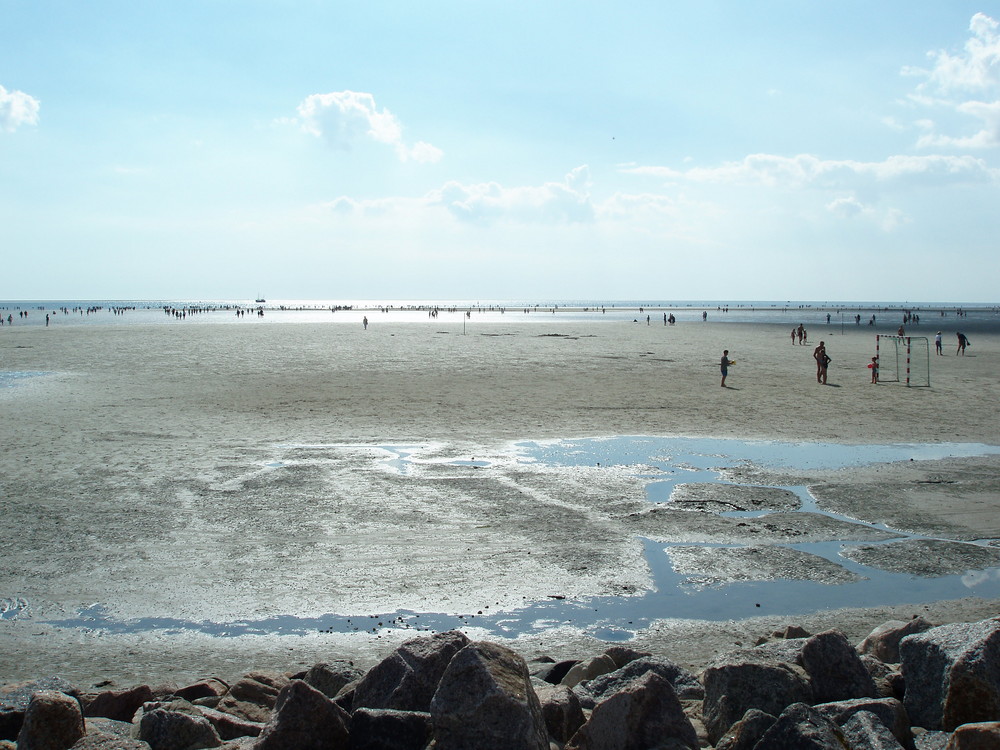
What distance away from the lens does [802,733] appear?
4.47 m

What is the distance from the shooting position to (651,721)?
16.2 ft

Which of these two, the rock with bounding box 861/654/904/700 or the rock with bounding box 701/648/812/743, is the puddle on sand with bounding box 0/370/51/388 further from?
the rock with bounding box 861/654/904/700

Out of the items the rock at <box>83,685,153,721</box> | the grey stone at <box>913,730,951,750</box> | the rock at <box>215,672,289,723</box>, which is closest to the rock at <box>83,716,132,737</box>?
the rock at <box>83,685,153,721</box>

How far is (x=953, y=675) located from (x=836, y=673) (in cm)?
78

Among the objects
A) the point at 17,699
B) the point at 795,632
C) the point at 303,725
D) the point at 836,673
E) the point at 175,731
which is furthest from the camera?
the point at 795,632

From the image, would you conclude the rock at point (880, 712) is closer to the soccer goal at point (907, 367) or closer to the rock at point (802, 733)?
the rock at point (802, 733)

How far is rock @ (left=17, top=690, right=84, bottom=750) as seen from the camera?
486 centimetres

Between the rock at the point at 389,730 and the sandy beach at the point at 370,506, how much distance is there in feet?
8.04

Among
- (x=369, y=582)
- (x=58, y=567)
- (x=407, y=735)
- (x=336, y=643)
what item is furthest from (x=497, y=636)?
(x=58, y=567)

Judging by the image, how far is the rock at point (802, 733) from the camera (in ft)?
14.6

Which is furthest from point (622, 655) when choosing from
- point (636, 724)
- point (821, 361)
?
point (821, 361)

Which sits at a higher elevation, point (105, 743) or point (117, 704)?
point (105, 743)

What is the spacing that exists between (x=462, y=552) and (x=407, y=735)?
5345 millimetres

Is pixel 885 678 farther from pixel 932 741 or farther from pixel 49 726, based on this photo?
pixel 49 726
